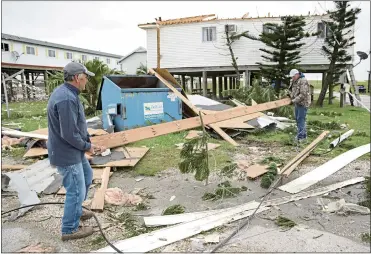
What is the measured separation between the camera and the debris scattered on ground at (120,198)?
4617mm

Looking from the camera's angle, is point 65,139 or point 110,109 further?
point 110,109

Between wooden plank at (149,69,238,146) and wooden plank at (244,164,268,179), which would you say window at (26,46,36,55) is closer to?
wooden plank at (149,69,238,146)

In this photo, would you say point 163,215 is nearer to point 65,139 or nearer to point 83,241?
point 83,241

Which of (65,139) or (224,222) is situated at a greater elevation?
(65,139)

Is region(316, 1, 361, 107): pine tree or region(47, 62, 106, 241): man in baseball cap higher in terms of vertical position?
region(316, 1, 361, 107): pine tree

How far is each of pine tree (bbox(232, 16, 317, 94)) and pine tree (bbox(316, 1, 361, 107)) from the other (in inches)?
47.8

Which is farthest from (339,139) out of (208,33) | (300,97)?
(208,33)

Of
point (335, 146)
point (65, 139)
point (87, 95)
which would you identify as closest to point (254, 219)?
point (65, 139)

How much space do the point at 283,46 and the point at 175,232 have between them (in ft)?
58.3

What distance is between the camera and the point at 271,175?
535 cm

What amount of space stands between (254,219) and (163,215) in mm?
1155

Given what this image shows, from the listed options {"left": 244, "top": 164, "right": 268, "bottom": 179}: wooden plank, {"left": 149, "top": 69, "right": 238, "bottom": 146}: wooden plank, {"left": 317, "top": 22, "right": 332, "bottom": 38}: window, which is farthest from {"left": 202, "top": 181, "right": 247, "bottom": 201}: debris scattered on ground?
{"left": 317, "top": 22, "right": 332, "bottom": 38}: window

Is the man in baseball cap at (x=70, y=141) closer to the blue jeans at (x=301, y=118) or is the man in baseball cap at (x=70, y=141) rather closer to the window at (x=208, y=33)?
the blue jeans at (x=301, y=118)

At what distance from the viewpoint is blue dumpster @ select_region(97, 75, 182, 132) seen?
8.76 meters
